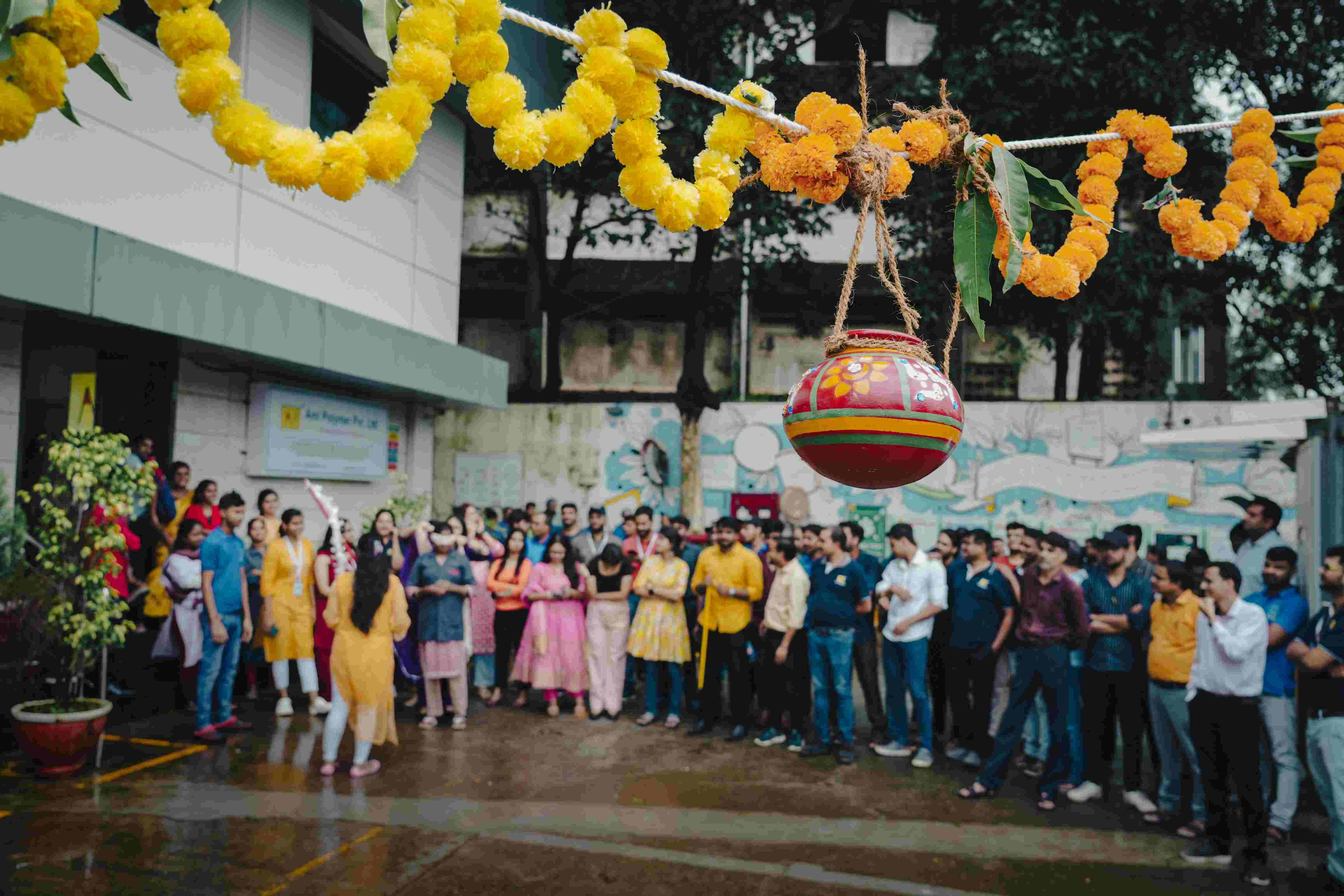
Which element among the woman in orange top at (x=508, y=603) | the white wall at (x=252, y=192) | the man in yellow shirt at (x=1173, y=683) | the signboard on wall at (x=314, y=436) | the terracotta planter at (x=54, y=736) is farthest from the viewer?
the signboard on wall at (x=314, y=436)

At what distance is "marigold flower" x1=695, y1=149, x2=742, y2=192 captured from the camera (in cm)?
345

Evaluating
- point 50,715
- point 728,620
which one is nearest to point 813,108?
point 728,620

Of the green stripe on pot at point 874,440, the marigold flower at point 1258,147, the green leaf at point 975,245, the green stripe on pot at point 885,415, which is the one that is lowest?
the green stripe on pot at point 874,440

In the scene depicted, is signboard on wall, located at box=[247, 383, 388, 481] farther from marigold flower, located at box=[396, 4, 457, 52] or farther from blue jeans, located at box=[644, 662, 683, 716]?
marigold flower, located at box=[396, 4, 457, 52]

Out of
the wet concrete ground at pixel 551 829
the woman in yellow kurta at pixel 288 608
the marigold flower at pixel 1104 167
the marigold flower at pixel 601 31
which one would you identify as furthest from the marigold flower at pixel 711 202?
the woman in yellow kurta at pixel 288 608

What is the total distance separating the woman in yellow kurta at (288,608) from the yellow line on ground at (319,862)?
128 inches

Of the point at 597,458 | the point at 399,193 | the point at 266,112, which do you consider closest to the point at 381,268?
the point at 399,193

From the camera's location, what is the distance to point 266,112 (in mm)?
2836

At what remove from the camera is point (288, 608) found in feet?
28.2

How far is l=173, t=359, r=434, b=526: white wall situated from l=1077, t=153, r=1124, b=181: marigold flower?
8.68 meters

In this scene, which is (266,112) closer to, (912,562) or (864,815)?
(864,815)

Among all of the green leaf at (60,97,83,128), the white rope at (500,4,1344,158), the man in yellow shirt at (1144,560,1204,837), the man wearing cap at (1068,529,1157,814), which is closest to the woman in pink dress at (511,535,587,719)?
the man wearing cap at (1068,529,1157,814)

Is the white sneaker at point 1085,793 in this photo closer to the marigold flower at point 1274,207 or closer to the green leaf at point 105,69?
the marigold flower at point 1274,207

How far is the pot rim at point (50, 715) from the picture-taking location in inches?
255
